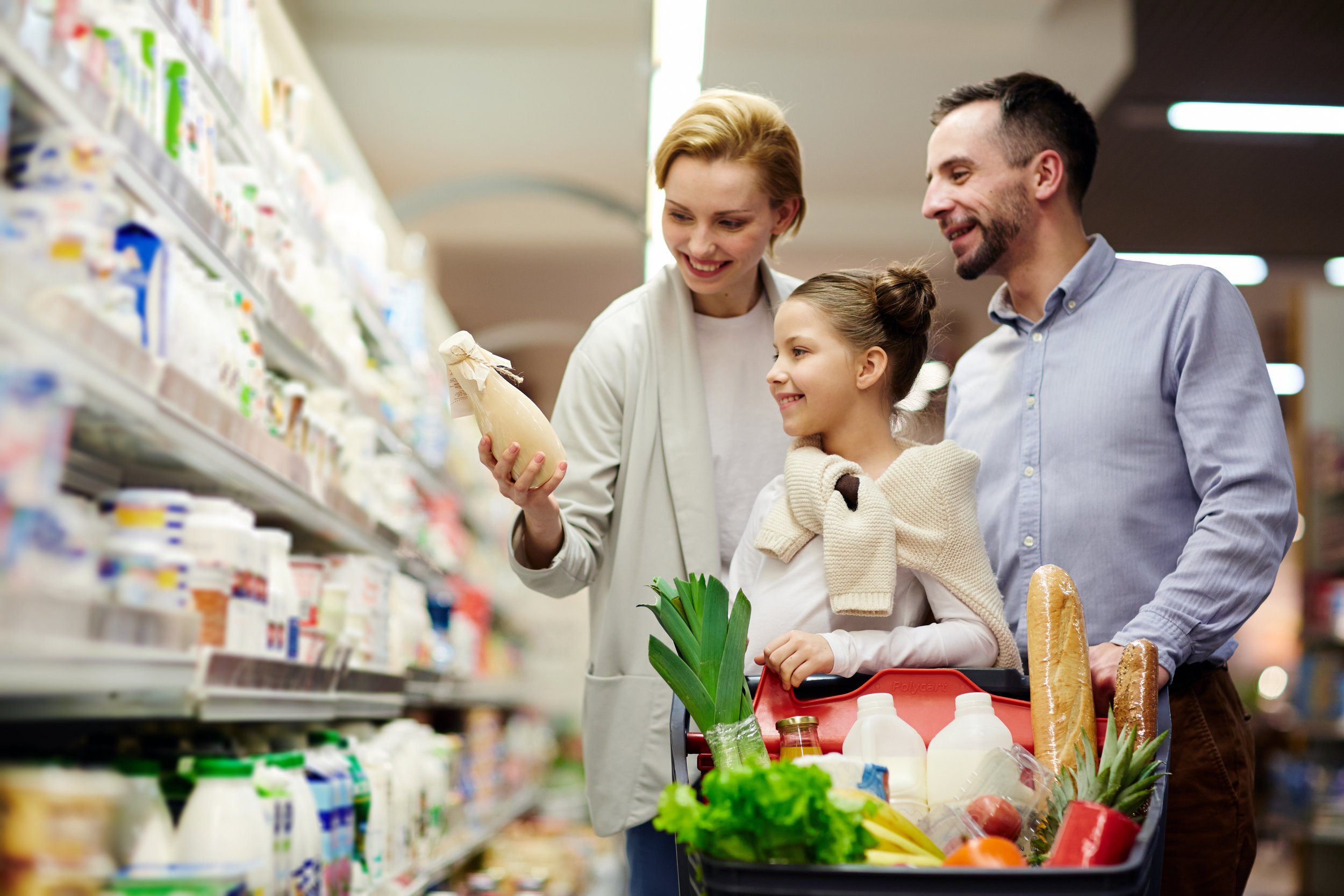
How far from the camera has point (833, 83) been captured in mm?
6367

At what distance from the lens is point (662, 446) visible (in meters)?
2.31

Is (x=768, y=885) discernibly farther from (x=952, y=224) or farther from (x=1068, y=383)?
(x=952, y=224)

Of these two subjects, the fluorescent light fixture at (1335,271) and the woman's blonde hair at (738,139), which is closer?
the woman's blonde hair at (738,139)

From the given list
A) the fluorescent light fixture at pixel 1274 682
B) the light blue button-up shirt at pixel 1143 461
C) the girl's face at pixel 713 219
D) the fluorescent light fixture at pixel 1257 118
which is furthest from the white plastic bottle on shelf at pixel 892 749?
the fluorescent light fixture at pixel 1274 682

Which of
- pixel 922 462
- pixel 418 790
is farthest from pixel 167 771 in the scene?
pixel 418 790

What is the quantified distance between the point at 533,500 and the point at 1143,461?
3.53 ft

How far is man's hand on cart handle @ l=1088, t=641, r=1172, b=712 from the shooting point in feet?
5.40

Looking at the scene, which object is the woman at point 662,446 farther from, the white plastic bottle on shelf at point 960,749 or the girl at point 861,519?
the white plastic bottle on shelf at point 960,749

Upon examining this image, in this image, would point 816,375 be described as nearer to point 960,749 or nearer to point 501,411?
point 501,411

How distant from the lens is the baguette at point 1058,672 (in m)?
1.53

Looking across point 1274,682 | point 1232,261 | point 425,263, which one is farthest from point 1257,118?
point 1274,682

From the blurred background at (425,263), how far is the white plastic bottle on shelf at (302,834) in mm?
174

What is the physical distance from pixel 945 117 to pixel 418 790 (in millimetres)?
2361

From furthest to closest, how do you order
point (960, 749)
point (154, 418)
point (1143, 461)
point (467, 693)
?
point (467, 693) < point (1143, 461) < point (154, 418) < point (960, 749)
